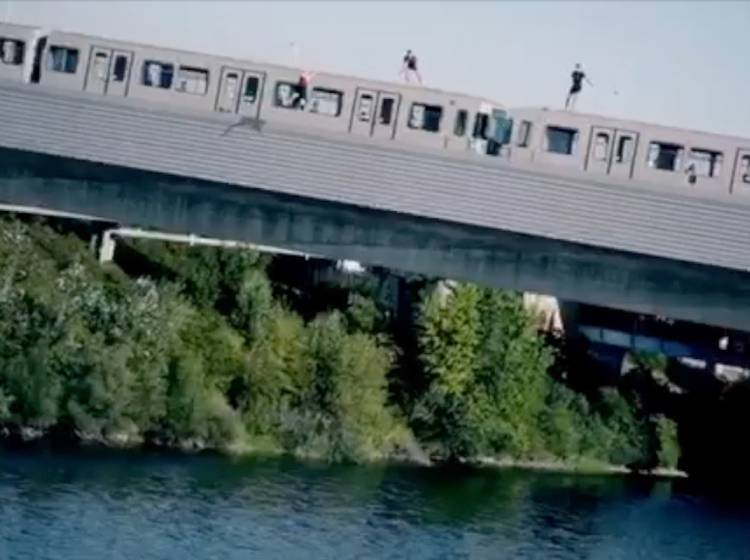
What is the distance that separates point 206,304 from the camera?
1493 cm

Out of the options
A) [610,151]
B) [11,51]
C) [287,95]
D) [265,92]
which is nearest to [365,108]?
[287,95]

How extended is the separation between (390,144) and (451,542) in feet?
7.80

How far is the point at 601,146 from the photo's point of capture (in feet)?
40.3

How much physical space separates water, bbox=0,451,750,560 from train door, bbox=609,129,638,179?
2306mm

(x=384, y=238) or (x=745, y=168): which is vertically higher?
(x=745, y=168)

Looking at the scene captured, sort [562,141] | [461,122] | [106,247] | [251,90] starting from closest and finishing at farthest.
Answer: [562,141]
[461,122]
[251,90]
[106,247]

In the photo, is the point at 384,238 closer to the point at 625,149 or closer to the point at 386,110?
the point at 386,110

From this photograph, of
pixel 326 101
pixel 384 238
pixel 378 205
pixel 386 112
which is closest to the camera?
pixel 378 205

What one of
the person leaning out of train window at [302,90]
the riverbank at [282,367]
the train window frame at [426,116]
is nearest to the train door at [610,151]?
the train window frame at [426,116]

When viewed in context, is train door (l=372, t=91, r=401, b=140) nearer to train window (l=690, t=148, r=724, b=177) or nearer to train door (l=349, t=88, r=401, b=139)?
train door (l=349, t=88, r=401, b=139)

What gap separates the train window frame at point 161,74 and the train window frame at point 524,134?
7.68 feet

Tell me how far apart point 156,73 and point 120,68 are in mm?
239


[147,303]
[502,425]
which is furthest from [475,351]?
[147,303]

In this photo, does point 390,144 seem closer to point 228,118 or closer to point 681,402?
point 228,118
